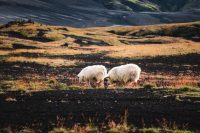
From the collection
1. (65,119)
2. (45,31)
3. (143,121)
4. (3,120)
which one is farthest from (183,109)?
(45,31)

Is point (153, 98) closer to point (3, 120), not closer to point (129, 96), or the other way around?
point (129, 96)

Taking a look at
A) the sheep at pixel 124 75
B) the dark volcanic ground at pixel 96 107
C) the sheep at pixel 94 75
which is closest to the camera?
the dark volcanic ground at pixel 96 107

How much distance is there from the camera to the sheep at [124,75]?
33.6m

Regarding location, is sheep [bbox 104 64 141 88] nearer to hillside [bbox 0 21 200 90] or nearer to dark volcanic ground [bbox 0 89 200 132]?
hillside [bbox 0 21 200 90]

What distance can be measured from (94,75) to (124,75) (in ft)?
8.28

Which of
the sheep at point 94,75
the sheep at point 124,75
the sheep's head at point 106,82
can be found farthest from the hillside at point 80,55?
the sheep's head at point 106,82

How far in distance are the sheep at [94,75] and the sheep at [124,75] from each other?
0.56m

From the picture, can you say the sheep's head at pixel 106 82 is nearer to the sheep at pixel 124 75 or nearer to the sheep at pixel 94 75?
the sheep at pixel 124 75

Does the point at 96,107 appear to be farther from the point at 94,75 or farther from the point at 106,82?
the point at 94,75

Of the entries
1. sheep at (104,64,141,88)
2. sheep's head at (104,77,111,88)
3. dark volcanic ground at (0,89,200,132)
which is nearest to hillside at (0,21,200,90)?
sheep at (104,64,141,88)

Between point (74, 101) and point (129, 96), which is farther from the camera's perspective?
point (129, 96)

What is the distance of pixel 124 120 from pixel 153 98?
8032mm

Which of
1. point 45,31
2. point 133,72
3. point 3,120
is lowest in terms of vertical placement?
point 3,120

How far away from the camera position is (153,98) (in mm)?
27016
